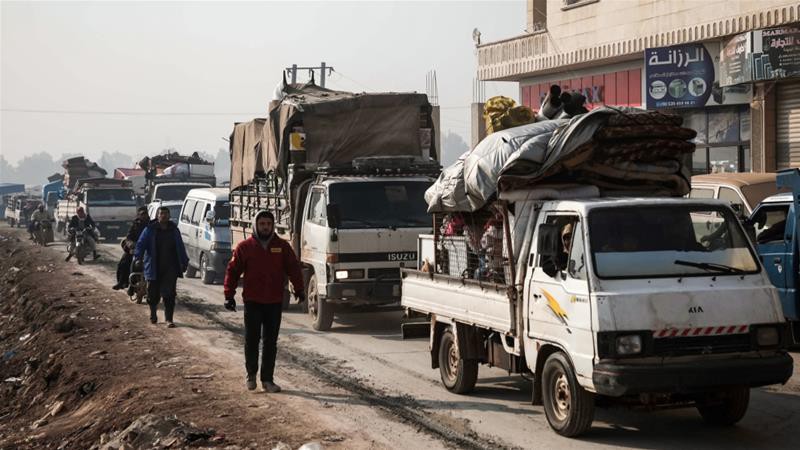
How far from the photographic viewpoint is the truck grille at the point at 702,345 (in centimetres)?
812

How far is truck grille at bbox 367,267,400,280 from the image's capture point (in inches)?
643

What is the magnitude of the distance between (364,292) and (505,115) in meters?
5.49

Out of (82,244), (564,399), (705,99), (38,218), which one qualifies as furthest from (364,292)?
(38,218)

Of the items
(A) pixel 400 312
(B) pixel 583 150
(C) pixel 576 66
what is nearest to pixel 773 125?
(C) pixel 576 66

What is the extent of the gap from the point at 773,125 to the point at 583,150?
60.2 feet

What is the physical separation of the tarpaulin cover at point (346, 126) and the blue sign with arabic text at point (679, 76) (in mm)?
10687

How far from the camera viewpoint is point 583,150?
30.3 feet

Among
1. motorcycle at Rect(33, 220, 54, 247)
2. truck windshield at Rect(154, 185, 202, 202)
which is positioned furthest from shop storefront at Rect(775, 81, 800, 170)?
motorcycle at Rect(33, 220, 54, 247)

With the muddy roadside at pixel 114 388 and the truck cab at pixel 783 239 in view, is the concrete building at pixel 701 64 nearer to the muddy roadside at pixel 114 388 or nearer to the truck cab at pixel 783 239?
the truck cab at pixel 783 239

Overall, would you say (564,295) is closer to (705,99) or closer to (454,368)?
(454,368)

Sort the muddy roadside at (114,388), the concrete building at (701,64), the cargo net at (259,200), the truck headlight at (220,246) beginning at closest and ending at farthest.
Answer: the muddy roadside at (114,388) < the cargo net at (259,200) < the concrete building at (701,64) < the truck headlight at (220,246)

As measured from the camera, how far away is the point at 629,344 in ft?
26.5

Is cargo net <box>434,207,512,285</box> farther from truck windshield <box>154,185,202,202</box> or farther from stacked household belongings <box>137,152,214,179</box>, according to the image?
stacked household belongings <box>137,152,214,179</box>

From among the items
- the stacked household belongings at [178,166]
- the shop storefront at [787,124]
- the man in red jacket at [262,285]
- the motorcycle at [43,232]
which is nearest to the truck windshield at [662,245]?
the man in red jacket at [262,285]
